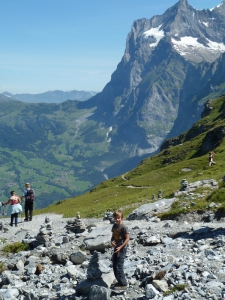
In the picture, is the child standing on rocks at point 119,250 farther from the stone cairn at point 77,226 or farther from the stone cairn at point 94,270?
the stone cairn at point 77,226

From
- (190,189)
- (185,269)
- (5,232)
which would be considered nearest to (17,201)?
(5,232)

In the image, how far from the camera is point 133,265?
16859mm

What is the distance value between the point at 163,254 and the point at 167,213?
10364 millimetres

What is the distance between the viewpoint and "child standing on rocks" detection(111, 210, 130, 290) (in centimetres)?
1453

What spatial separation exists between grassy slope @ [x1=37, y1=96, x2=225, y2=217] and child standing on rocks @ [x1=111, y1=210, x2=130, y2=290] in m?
24.9

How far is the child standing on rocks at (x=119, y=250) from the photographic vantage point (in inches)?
572

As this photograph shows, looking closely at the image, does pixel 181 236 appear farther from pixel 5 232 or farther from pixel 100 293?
pixel 5 232

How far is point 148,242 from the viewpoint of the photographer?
787 inches

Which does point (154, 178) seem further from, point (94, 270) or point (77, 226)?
point (94, 270)

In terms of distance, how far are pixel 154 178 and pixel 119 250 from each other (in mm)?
71826

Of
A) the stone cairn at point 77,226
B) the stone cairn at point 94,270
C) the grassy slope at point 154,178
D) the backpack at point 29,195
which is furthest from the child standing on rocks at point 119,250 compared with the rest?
the backpack at point 29,195

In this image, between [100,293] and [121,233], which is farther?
[121,233]

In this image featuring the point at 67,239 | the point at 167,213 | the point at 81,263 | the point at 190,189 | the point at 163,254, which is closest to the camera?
the point at 163,254

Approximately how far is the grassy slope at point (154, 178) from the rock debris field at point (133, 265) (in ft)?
57.6
